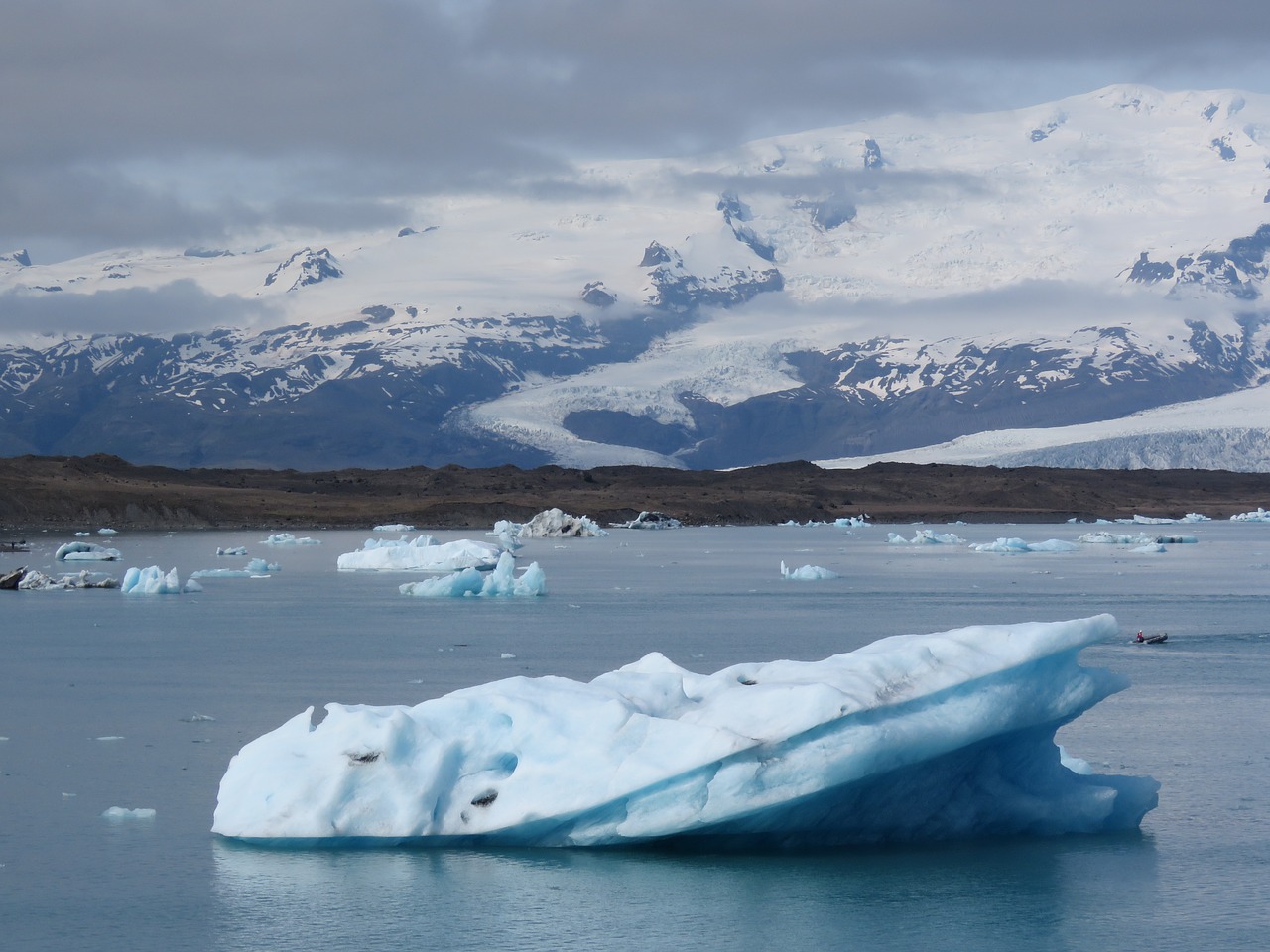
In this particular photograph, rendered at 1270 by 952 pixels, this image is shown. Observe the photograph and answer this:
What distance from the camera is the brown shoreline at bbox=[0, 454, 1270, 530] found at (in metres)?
81.6

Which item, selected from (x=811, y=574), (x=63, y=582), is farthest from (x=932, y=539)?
(x=63, y=582)

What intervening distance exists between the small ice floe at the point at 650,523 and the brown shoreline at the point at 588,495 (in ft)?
10.8

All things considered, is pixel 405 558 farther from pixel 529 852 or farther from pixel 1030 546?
pixel 529 852

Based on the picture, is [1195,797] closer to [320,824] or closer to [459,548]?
[320,824]

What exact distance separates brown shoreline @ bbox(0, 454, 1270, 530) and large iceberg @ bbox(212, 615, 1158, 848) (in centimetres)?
7026

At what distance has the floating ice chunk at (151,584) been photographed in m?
33.9

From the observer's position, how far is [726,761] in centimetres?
1014

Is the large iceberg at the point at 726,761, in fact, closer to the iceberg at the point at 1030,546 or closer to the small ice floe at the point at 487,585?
the small ice floe at the point at 487,585

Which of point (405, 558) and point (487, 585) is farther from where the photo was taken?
point (405, 558)

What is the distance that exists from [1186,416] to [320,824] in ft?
379

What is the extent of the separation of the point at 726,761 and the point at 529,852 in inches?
64.8

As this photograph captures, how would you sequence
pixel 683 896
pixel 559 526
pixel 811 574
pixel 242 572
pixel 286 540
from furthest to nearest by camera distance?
pixel 559 526 → pixel 286 540 → pixel 242 572 → pixel 811 574 → pixel 683 896

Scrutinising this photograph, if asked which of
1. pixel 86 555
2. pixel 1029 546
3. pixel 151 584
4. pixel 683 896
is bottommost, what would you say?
pixel 683 896

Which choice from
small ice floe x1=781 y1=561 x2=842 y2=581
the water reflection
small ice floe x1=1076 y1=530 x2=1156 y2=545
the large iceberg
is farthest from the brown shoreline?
the water reflection
